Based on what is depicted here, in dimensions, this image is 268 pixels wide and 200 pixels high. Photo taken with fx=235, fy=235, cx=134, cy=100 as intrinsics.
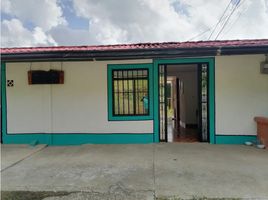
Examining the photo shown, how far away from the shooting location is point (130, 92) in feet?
23.7

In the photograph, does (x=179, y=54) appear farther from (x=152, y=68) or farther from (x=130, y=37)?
(x=130, y=37)

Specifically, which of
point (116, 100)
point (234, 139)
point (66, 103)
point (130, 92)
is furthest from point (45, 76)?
point (234, 139)

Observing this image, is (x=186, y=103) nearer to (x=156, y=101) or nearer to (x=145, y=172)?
(x=156, y=101)

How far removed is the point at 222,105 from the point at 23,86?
237 inches

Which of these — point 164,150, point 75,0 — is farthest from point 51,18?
point 164,150

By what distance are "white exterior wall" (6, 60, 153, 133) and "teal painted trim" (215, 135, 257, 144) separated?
218 cm

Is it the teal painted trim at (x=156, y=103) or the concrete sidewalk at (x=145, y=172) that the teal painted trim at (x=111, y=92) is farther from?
the concrete sidewalk at (x=145, y=172)

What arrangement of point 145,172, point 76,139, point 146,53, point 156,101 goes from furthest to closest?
point 76,139 < point 156,101 < point 146,53 < point 145,172

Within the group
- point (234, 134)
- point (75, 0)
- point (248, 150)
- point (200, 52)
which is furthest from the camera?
point (75, 0)

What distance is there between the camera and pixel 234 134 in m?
6.86

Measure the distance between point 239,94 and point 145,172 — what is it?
3973 millimetres

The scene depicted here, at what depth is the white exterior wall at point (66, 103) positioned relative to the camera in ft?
23.4

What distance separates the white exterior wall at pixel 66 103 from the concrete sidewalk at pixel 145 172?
943 mm

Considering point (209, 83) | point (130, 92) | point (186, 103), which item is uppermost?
point (209, 83)
